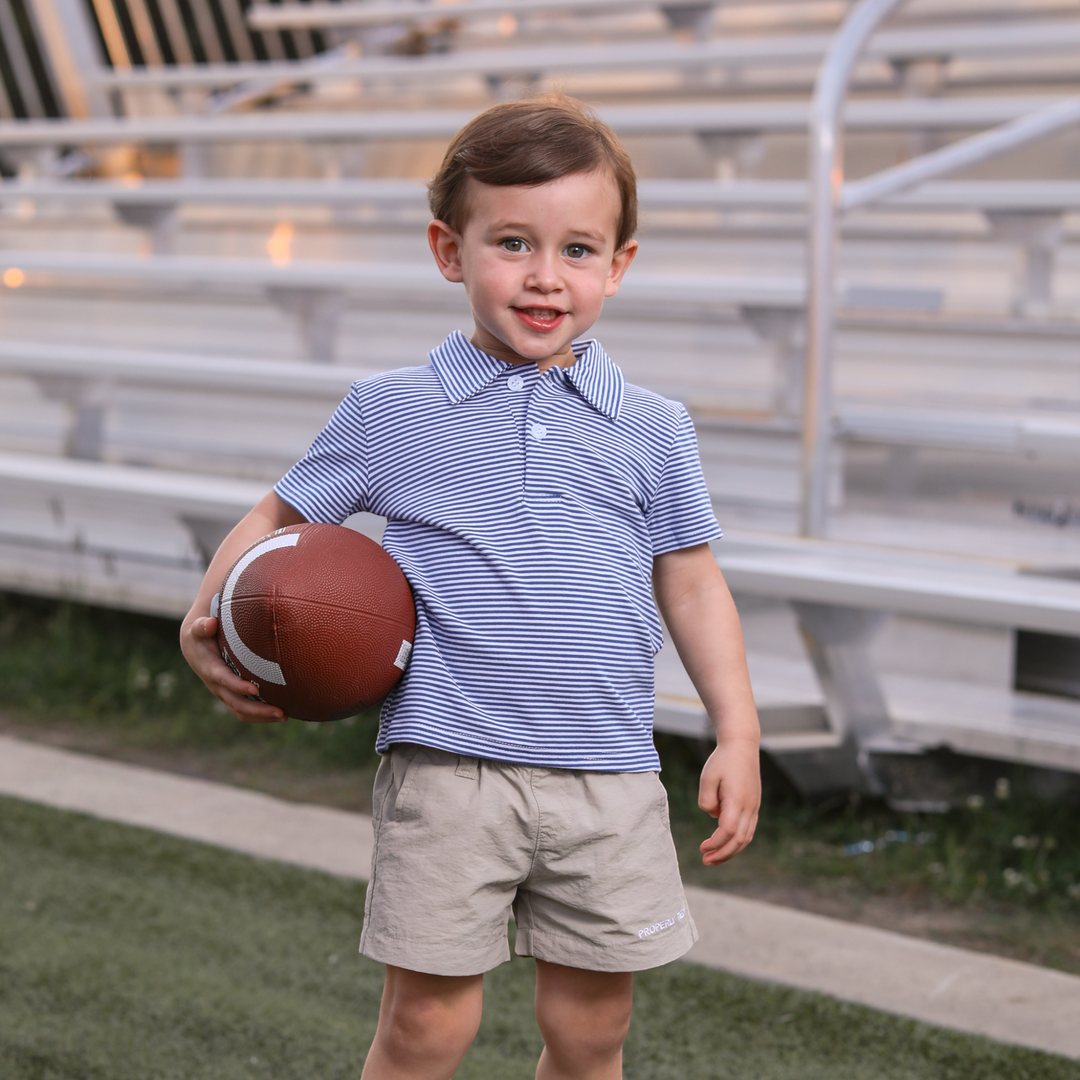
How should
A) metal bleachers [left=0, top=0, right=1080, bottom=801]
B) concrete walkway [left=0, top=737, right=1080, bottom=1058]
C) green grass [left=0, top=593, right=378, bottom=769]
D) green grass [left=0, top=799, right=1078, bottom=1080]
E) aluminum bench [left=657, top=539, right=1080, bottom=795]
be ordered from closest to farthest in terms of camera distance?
green grass [left=0, top=799, right=1078, bottom=1080], concrete walkway [left=0, top=737, right=1080, bottom=1058], aluminum bench [left=657, top=539, right=1080, bottom=795], metal bleachers [left=0, top=0, right=1080, bottom=801], green grass [left=0, top=593, right=378, bottom=769]

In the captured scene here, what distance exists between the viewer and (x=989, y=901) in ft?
7.80

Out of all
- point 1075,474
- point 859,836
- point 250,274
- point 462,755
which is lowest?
point 859,836

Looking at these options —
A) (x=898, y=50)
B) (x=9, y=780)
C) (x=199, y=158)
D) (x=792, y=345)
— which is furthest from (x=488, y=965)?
(x=199, y=158)

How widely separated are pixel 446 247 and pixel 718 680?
49 centimetres

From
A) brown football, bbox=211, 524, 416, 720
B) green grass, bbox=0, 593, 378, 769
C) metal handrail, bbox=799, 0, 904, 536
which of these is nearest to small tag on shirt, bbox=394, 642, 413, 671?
brown football, bbox=211, 524, 416, 720

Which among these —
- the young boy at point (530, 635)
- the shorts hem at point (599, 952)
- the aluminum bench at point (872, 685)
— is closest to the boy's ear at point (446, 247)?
the young boy at point (530, 635)

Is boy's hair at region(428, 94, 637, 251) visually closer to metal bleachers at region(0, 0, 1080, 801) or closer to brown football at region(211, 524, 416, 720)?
brown football at region(211, 524, 416, 720)

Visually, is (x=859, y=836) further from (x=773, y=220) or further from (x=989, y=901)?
(x=773, y=220)

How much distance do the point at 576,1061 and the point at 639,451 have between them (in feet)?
1.93

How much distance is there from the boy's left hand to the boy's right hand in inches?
16.1

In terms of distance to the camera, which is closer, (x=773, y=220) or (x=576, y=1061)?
(x=576, y=1061)

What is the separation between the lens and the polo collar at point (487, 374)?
4.47 ft

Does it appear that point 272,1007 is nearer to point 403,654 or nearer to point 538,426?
point 403,654

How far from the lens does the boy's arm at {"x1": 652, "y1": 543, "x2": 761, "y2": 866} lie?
1.32m
